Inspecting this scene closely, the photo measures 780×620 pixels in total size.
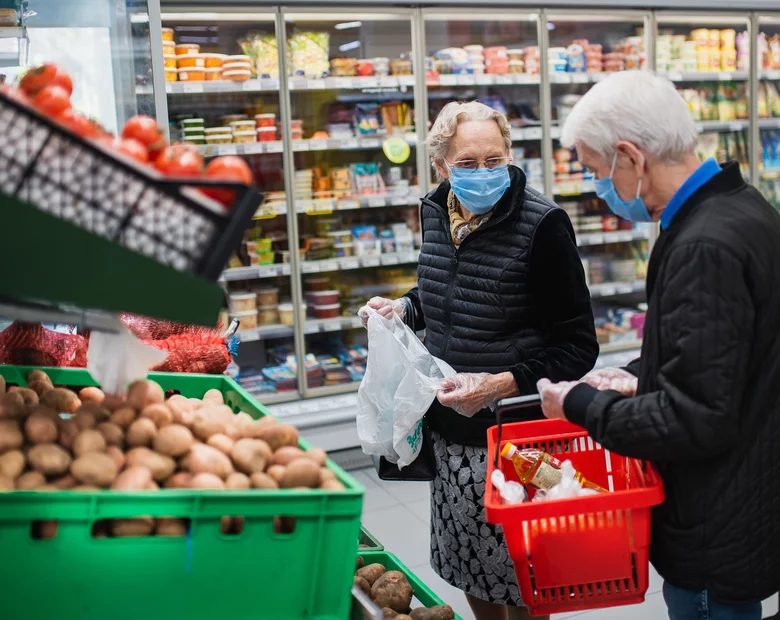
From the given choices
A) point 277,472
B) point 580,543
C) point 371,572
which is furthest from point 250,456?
point 371,572

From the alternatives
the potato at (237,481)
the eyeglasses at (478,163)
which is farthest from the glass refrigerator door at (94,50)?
the potato at (237,481)

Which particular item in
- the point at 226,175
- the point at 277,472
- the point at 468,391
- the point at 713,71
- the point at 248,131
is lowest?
the point at 468,391

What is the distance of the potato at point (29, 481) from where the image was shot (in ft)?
3.65

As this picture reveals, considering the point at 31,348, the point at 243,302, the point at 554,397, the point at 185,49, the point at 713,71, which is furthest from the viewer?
the point at 713,71

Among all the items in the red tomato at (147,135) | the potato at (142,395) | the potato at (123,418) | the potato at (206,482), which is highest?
the red tomato at (147,135)

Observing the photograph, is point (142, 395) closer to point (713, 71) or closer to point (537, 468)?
point (537, 468)

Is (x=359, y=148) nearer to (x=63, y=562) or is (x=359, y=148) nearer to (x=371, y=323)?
(x=371, y=323)

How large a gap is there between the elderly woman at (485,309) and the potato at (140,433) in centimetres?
92

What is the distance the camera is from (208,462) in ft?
3.87

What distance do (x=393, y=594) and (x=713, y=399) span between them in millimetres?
953

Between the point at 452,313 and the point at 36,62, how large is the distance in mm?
1650

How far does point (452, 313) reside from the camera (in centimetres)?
219

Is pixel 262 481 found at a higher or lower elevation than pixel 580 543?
higher

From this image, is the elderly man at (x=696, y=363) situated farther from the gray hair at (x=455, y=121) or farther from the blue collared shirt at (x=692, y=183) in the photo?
the gray hair at (x=455, y=121)
